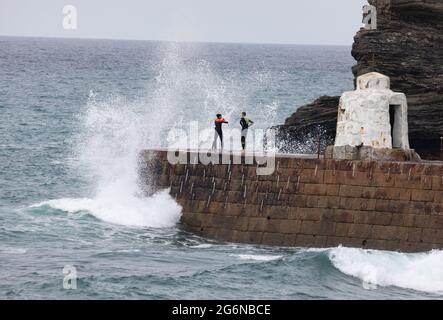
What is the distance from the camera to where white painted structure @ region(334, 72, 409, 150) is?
87.7 ft

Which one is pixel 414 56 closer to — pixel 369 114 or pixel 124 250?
pixel 369 114

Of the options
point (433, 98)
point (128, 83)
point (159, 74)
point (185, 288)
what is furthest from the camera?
point (159, 74)

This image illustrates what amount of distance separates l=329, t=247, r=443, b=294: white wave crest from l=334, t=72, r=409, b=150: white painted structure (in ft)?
8.82

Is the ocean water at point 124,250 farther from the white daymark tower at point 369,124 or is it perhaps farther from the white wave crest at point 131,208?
the white daymark tower at point 369,124

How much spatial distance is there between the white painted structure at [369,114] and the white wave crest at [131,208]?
4.23 meters

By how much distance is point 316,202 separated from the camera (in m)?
26.1

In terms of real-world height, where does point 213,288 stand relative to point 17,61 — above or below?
below

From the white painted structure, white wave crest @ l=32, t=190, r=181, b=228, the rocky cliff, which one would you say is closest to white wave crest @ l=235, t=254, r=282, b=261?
white wave crest @ l=32, t=190, r=181, b=228

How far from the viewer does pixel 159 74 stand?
9688 centimetres

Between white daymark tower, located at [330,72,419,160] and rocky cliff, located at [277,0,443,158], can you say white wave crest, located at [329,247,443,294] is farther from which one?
rocky cliff, located at [277,0,443,158]
